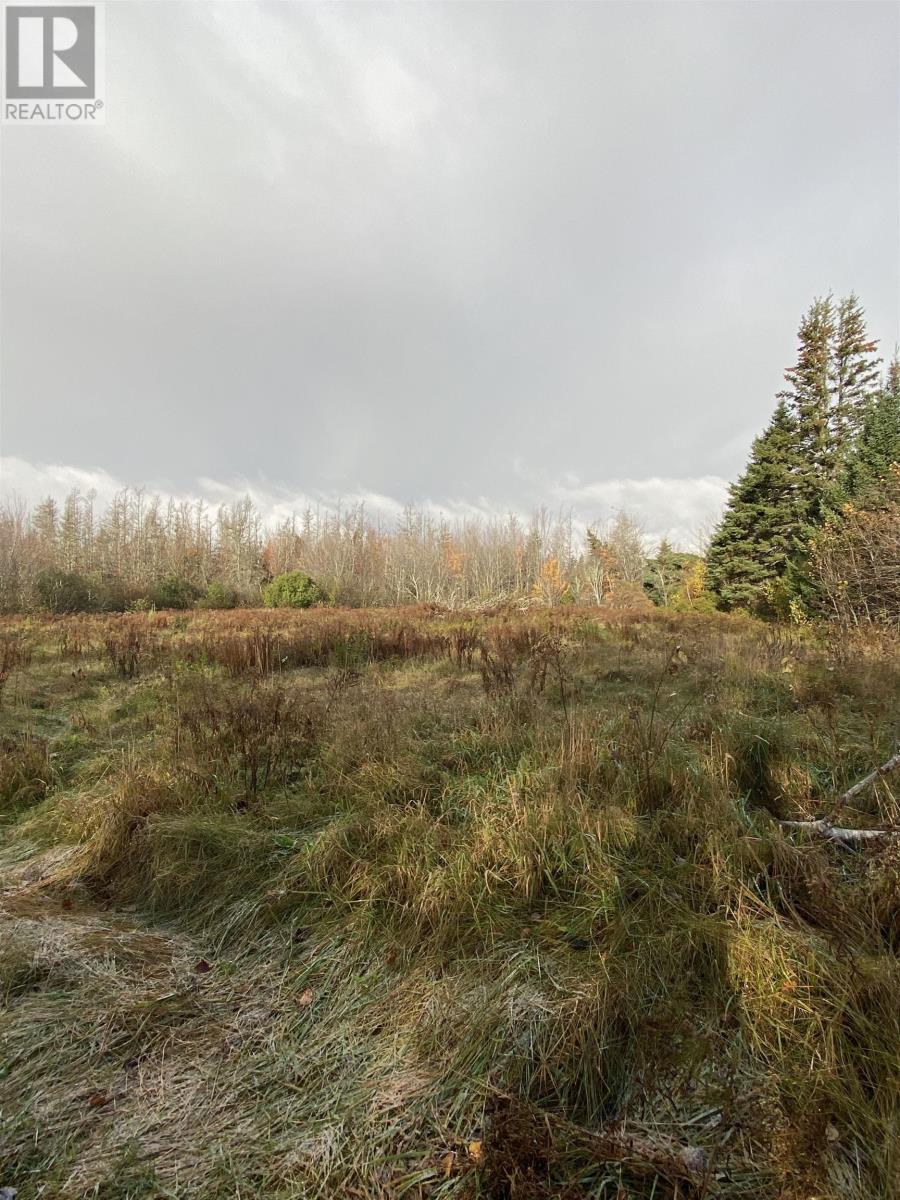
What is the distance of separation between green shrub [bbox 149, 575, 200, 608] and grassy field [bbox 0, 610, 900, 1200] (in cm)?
2373

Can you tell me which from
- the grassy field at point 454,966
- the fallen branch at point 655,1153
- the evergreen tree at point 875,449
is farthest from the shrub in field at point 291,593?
the fallen branch at point 655,1153

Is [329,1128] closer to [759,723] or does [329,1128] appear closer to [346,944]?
[346,944]

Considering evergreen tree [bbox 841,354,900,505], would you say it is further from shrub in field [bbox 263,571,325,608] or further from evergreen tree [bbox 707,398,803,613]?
shrub in field [bbox 263,571,325,608]

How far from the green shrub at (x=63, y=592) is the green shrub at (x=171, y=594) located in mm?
2680

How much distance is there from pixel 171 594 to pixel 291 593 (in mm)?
6926

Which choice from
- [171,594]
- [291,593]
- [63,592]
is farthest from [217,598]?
[63,592]

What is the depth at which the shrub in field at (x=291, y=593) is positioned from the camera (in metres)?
23.3

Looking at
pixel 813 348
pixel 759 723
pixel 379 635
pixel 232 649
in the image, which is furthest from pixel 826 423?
pixel 232 649

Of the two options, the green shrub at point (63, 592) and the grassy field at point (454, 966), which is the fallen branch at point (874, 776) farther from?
the green shrub at point (63, 592)

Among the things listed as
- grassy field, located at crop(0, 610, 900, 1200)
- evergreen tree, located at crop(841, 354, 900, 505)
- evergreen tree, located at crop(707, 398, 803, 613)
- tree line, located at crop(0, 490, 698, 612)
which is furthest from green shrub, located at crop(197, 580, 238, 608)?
evergreen tree, located at crop(841, 354, 900, 505)

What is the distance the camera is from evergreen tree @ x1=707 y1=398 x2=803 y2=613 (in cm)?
1991

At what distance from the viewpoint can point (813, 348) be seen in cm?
2209

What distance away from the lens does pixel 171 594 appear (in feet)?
82.1

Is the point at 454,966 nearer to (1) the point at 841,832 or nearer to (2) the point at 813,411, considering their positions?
(1) the point at 841,832
